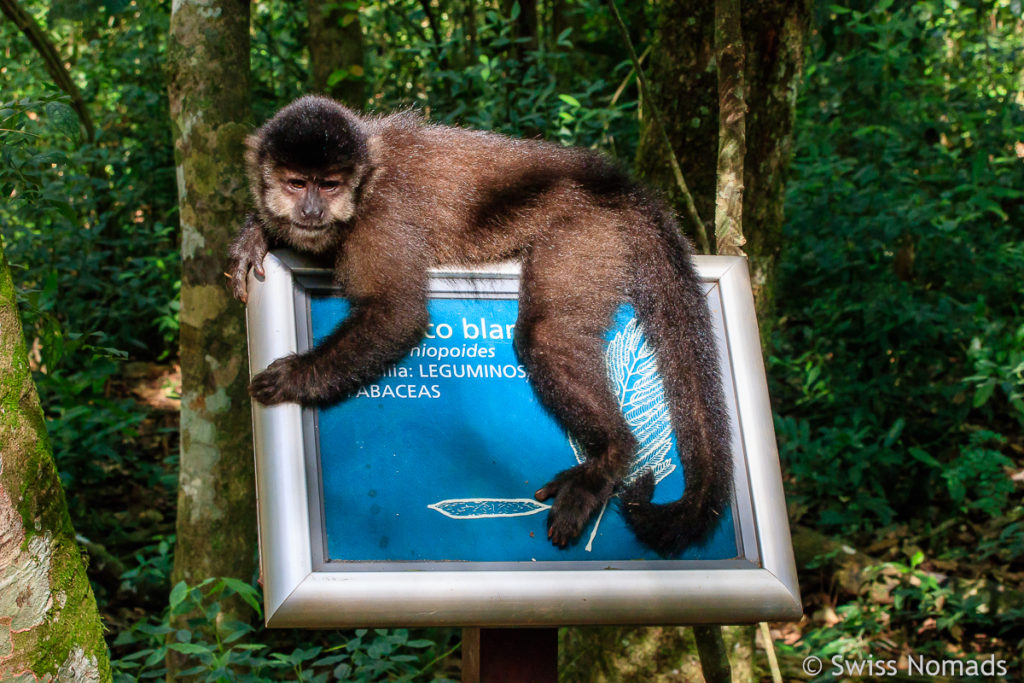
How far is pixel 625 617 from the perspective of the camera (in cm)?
188

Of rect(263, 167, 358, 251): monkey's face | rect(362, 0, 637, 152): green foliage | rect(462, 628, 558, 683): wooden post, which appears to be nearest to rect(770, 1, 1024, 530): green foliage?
rect(362, 0, 637, 152): green foliage

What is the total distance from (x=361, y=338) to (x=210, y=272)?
5.48ft

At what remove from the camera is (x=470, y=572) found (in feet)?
6.09

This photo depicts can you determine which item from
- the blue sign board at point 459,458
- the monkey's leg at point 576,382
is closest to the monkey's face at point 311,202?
the blue sign board at point 459,458

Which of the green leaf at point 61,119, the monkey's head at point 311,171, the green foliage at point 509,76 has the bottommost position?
the monkey's head at point 311,171

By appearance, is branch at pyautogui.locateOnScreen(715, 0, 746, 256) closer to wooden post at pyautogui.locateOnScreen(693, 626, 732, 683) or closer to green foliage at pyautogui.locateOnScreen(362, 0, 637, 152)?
wooden post at pyautogui.locateOnScreen(693, 626, 732, 683)

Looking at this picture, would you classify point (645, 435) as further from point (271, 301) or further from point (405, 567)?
point (271, 301)

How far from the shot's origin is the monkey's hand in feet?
6.72

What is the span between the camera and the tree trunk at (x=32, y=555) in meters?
1.65

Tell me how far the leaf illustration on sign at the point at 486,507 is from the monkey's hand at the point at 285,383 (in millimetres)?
408

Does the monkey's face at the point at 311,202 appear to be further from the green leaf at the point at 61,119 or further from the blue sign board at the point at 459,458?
the green leaf at the point at 61,119

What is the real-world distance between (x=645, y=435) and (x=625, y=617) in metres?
0.57

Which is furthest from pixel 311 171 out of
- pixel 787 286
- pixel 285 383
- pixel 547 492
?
pixel 787 286

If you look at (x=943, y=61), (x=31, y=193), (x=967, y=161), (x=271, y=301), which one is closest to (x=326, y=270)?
(x=271, y=301)
